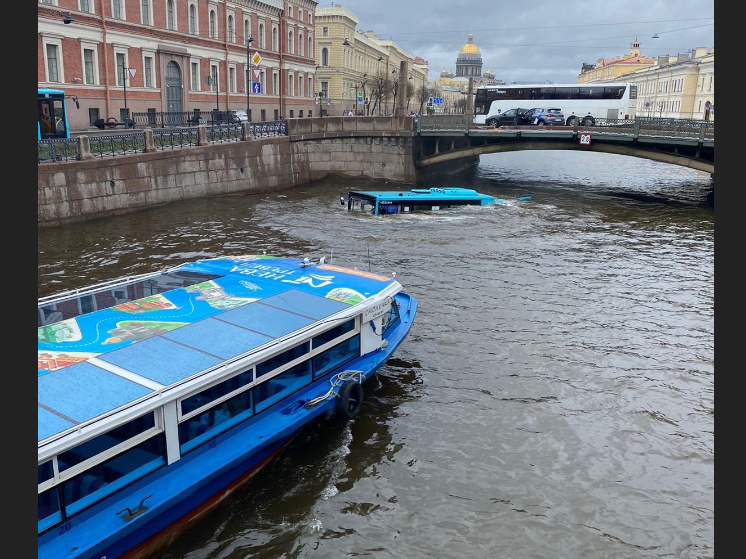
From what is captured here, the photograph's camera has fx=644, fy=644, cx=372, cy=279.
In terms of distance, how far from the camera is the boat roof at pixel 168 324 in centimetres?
685

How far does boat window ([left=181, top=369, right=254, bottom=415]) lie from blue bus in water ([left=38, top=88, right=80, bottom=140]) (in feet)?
72.8

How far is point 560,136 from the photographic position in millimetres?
35094

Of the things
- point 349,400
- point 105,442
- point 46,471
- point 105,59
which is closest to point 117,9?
point 105,59

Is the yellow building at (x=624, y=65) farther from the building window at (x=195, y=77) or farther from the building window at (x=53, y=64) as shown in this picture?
the building window at (x=53, y=64)

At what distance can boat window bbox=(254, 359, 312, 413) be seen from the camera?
839 cm

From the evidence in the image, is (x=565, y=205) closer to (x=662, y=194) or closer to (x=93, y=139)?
(x=662, y=194)

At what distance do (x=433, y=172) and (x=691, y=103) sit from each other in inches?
2195

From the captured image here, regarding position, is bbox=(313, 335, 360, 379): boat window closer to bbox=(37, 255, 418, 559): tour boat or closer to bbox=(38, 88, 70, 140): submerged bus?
bbox=(37, 255, 418, 559): tour boat

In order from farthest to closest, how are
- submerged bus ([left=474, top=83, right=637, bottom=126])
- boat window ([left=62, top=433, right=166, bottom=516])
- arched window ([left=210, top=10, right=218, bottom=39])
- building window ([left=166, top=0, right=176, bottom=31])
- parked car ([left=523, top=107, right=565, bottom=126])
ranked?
arched window ([left=210, top=10, right=218, bottom=39]) < submerged bus ([left=474, top=83, right=637, bottom=126]) < parked car ([left=523, top=107, right=565, bottom=126]) < building window ([left=166, top=0, right=176, bottom=31]) < boat window ([left=62, top=433, right=166, bottom=516])

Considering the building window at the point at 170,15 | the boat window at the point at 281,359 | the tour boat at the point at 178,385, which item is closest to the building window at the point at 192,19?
the building window at the point at 170,15

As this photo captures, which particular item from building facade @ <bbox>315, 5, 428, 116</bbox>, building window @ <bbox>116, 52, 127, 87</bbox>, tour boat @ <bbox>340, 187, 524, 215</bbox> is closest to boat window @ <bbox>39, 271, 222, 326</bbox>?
tour boat @ <bbox>340, 187, 524, 215</bbox>

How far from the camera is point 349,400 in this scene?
31.8ft

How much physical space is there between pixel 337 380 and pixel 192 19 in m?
40.2

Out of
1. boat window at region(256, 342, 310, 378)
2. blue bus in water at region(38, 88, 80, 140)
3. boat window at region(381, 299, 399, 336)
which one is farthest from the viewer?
blue bus in water at region(38, 88, 80, 140)
